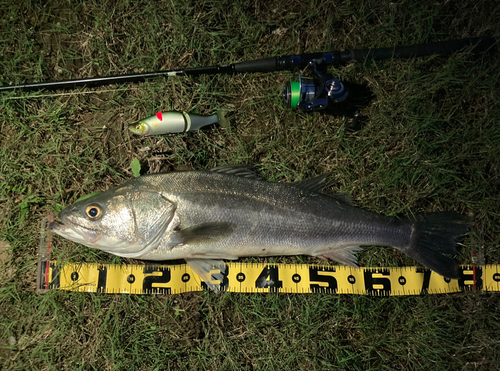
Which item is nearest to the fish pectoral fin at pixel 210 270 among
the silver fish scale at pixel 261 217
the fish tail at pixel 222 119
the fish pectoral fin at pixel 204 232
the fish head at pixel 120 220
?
the silver fish scale at pixel 261 217

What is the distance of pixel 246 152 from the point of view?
343cm

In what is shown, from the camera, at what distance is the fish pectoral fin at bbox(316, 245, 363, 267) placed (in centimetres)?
314

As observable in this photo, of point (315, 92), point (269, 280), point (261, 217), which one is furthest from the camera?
point (269, 280)

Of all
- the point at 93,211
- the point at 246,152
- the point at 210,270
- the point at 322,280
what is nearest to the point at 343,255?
the point at 322,280

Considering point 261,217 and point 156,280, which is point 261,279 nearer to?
point 261,217

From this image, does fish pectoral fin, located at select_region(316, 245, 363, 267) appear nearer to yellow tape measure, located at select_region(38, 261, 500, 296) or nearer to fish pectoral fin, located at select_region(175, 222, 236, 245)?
yellow tape measure, located at select_region(38, 261, 500, 296)

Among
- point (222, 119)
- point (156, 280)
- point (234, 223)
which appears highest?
point (222, 119)

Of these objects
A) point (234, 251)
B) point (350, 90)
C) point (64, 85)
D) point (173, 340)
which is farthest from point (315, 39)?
point (173, 340)

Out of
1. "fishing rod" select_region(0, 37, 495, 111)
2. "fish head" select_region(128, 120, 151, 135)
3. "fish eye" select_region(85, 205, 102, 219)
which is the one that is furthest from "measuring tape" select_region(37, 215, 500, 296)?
"fishing rod" select_region(0, 37, 495, 111)

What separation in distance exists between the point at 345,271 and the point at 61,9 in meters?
4.56

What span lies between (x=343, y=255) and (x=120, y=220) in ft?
7.46

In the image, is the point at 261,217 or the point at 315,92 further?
the point at 315,92

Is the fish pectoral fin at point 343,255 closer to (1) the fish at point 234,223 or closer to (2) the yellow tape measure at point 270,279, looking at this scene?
(1) the fish at point 234,223

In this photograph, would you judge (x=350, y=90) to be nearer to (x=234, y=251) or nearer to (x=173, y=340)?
(x=234, y=251)
